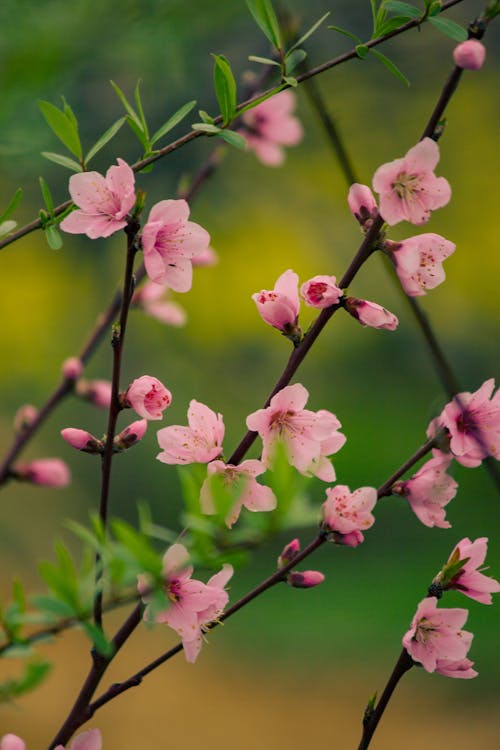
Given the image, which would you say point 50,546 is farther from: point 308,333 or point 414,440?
point 308,333

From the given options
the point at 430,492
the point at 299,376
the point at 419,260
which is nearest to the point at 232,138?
the point at 419,260

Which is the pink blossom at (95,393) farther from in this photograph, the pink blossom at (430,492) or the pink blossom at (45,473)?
the pink blossom at (430,492)

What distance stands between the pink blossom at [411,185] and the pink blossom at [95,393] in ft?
1.53

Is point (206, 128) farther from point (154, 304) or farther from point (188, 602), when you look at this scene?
point (154, 304)

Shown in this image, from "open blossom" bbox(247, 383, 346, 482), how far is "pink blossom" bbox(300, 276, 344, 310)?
5cm

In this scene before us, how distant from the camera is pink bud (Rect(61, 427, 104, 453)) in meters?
0.58

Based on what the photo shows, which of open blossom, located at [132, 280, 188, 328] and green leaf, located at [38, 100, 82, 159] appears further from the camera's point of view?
open blossom, located at [132, 280, 188, 328]

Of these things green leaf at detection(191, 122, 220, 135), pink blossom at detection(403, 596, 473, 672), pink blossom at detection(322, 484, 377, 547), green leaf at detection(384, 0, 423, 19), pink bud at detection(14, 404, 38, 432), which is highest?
green leaf at detection(384, 0, 423, 19)

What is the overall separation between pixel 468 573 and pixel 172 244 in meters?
0.27

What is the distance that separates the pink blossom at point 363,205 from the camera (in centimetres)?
54

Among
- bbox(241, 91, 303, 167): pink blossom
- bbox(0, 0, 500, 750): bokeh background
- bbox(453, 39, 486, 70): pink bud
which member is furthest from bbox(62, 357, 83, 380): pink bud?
bbox(0, 0, 500, 750): bokeh background

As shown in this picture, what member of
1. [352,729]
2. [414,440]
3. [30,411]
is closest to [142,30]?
[30,411]

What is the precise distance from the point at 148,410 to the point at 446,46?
207 cm

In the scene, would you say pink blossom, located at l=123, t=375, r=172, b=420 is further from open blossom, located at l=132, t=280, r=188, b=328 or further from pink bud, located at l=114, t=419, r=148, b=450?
open blossom, located at l=132, t=280, r=188, b=328
